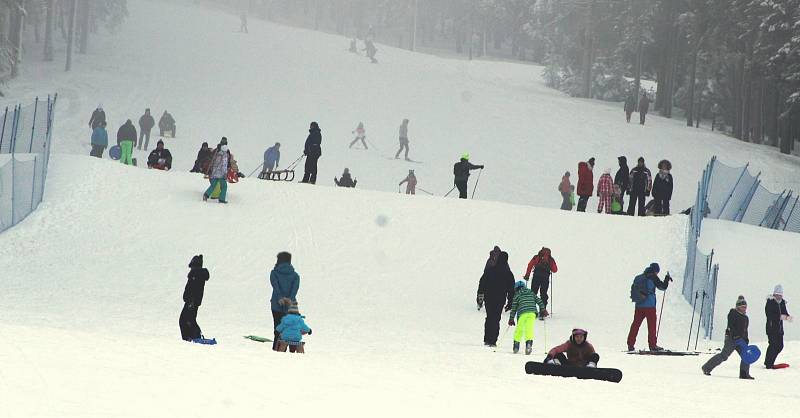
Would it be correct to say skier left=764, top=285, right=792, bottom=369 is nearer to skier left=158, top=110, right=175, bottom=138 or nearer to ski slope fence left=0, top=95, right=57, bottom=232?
ski slope fence left=0, top=95, right=57, bottom=232

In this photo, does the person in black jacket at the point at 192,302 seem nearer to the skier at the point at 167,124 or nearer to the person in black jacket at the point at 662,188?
the person in black jacket at the point at 662,188

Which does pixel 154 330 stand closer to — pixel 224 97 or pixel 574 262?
pixel 574 262

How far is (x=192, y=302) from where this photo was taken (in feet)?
47.6

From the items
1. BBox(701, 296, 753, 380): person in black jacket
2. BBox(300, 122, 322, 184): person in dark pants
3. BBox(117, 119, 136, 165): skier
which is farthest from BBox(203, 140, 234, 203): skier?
BBox(701, 296, 753, 380): person in black jacket

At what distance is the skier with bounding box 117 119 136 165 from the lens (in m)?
32.9

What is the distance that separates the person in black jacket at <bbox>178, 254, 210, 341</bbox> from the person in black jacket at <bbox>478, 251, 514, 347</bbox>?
4506 mm

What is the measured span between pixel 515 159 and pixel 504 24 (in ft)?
218

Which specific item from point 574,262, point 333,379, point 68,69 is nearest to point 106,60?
point 68,69

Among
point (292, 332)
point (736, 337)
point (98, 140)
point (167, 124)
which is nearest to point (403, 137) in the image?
point (167, 124)

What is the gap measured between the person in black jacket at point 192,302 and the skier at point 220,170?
36.2 feet

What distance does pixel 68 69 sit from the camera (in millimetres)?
59969

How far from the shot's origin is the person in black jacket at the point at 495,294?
17.4 metres

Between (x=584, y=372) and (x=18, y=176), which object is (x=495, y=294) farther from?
(x=18, y=176)

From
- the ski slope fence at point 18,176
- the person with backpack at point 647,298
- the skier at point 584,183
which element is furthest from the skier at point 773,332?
the ski slope fence at point 18,176
